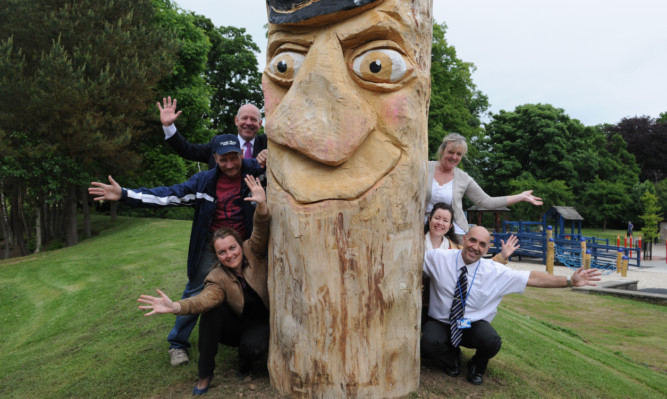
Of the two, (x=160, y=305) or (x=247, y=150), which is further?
(x=247, y=150)

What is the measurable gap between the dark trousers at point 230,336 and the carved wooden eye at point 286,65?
1.91 meters

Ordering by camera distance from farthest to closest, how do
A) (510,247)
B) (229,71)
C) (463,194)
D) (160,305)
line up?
(229,71) → (463,194) → (510,247) → (160,305)

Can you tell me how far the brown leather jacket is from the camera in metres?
3.17

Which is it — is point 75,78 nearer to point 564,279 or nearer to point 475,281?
point 475,281

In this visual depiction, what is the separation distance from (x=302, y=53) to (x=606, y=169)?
111 ft

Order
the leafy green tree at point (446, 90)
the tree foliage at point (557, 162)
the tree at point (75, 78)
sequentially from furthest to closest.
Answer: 1. the tree foliage at point (557, 162)
2. the leafy green tree at point (446, 90)
3. the tree at point (75, 78)

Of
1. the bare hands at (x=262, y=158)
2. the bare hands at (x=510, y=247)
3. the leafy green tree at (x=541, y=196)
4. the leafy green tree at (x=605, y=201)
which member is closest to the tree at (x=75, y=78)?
the bare hands at (x=262, y=158)

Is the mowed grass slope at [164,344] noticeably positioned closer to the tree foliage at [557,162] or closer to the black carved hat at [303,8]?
the black carved hat at [303,8]

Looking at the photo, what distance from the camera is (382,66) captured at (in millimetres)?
3084

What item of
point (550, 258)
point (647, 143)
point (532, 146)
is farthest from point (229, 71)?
point (647, 143)

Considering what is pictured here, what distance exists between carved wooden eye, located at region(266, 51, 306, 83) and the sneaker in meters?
2.68

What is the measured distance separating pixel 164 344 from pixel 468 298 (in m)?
3.21

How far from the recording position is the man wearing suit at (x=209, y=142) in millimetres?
4043

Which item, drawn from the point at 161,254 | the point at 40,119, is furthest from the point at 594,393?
the point at 40,119
